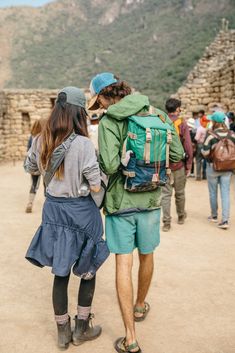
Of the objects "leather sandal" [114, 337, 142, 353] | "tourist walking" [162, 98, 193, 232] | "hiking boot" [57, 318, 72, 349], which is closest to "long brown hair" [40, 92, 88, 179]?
"hiking boot" [57, 318, 72, 349]

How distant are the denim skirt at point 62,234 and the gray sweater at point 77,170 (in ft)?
0.21

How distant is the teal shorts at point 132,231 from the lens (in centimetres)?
304

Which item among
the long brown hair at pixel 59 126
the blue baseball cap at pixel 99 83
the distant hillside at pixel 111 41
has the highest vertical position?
the distant hillside at pixel 111 41

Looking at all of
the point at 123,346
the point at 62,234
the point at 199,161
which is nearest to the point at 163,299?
the point at 123,346

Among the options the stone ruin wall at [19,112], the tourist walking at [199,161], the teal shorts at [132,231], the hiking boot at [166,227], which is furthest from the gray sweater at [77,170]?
the stone ruin wall at [19,112]

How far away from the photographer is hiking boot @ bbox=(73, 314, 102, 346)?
3.15 meters

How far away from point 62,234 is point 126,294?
60cm

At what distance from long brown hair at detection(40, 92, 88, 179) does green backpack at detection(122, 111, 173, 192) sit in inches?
14.6

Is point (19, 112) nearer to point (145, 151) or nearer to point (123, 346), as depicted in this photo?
point (145, 151)

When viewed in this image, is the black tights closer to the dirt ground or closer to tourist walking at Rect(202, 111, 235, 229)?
the dirt ground

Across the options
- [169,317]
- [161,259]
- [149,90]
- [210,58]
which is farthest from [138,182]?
[149,90]

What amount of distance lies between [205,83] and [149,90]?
62.5 ft

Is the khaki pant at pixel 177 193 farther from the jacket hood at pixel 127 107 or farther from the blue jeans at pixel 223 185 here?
the jacket hood at pixel 127 107

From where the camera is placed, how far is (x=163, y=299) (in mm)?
3918
